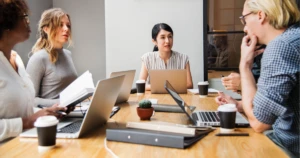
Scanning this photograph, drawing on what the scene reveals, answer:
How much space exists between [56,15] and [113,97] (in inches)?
54.6

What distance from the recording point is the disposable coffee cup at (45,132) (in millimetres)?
1063

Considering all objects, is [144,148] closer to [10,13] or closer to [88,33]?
[10,13]

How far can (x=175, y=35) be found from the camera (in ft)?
12.1

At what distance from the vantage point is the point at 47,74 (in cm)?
242

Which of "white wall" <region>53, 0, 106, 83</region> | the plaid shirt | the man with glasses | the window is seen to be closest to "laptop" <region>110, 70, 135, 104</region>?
the man with glasses

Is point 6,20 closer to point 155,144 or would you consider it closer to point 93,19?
point 155,144

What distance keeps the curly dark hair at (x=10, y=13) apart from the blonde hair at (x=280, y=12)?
4.17 feet

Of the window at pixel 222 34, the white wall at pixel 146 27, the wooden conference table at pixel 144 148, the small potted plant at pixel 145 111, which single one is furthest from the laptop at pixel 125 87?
the window at pixel 222 34

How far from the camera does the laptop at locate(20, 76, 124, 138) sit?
3.90 feet

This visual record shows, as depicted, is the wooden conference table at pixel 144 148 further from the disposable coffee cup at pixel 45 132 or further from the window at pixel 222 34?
the window at pixel 222 34

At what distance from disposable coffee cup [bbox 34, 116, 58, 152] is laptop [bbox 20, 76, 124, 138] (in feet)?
0.41

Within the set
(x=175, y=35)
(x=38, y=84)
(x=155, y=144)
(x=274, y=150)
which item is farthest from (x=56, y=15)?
(x=274, y=150)

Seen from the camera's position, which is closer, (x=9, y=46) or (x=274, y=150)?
(x=274, y=150)

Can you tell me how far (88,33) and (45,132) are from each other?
383 cm
